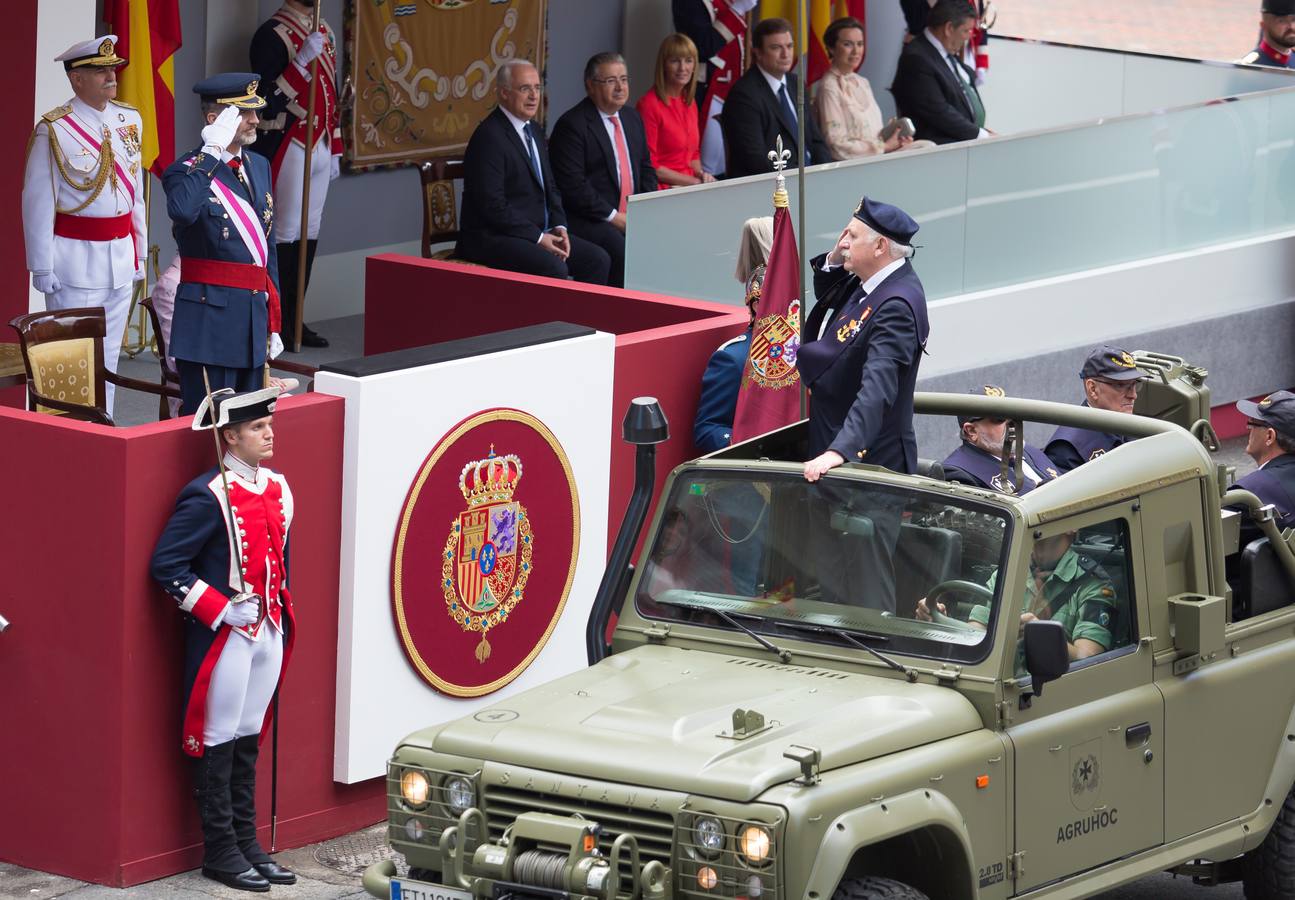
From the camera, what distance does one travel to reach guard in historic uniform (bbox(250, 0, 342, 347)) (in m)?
14.5

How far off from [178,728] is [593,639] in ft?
6.14

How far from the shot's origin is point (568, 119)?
46.8ft

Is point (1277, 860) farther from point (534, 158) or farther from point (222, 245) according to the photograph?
point (534, 158)

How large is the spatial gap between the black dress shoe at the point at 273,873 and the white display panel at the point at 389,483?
0.66m

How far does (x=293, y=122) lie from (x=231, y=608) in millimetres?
6492

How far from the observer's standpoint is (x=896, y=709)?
23.6 ft

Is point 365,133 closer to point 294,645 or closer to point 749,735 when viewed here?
point 294,645

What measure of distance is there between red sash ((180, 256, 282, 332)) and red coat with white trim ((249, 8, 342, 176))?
3978 mm

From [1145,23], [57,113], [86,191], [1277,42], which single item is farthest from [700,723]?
[1145,23]

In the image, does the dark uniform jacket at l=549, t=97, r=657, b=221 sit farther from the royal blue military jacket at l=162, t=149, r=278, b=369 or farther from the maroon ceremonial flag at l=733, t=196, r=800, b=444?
the royal blue military jacket at l=162, t=149, r=278, b=369

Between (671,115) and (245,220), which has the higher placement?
(671,115)

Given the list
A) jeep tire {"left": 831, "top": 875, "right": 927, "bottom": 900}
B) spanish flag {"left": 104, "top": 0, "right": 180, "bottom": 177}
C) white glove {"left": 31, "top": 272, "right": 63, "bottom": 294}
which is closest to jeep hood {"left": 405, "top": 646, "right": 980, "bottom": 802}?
jeep tire {"left": 831, "top": 875, "right": 927, "bottom": 900}

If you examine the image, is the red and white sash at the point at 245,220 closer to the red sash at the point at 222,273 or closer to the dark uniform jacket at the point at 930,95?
the red sash at the point at 222,273

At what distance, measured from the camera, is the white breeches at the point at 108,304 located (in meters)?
11.9
